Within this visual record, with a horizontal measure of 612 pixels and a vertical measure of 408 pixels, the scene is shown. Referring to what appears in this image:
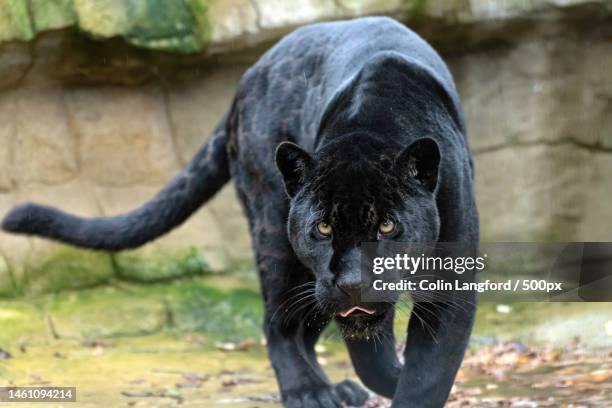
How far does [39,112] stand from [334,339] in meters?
2.73

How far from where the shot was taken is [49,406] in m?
5.02

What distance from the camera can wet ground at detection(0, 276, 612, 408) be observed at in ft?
17.5

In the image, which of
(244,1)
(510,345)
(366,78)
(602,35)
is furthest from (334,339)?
(366,78)

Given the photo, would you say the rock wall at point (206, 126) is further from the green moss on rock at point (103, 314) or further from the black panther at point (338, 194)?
A: the black panther at point (338, 194)

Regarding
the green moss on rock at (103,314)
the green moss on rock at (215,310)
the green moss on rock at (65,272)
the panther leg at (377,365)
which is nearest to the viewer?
the panther leg at (377,365)

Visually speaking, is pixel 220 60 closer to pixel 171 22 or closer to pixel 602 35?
pixel 171 22

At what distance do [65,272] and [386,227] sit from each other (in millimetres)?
4408

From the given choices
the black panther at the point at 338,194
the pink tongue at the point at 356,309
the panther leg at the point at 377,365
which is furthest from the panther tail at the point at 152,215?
the pink tongue at the point at 356,309

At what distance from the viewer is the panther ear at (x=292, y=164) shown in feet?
12.5

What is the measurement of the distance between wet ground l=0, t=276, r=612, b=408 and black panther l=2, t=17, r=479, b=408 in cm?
57

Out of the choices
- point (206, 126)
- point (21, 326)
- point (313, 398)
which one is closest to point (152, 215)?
point (313, 398)

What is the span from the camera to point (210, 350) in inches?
268

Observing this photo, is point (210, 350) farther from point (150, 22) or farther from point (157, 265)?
point (150, 22)

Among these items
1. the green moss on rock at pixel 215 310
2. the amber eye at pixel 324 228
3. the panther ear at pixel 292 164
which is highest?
the panther ear at pixel 292 164
